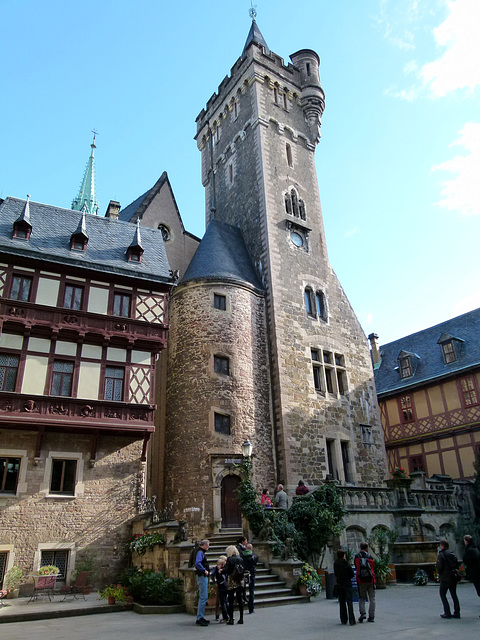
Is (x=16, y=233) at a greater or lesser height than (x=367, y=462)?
greater

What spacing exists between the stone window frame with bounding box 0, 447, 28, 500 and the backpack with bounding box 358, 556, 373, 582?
10201mm

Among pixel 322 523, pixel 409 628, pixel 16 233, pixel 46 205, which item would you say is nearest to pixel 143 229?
pixel 46 205

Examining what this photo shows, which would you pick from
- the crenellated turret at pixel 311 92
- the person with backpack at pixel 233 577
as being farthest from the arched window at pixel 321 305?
the person with backpack at pixel 233 577

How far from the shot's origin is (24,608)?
11945 mm

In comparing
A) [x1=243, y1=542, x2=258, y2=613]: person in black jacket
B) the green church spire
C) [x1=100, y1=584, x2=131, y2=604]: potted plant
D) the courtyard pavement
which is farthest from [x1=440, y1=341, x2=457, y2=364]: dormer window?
the green church spire

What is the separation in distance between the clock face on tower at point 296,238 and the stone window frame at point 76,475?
15.0m

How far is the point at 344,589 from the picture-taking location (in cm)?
948

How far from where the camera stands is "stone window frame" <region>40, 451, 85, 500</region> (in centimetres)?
1543

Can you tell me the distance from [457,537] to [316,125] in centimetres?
2284

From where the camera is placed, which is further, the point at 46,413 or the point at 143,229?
the point at 143,229

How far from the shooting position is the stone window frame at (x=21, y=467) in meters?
15.0

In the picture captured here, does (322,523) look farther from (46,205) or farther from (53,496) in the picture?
(46,205)

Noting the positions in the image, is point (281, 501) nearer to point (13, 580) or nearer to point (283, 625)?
point (283, 625)

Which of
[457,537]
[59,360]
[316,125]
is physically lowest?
[457,537]
